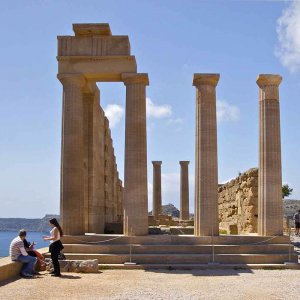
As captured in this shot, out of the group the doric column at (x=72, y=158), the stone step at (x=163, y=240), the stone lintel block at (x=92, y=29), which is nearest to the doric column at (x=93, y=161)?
the doric column at (x=72, y=158)

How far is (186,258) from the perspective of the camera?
19547mm

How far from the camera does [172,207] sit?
295 feet

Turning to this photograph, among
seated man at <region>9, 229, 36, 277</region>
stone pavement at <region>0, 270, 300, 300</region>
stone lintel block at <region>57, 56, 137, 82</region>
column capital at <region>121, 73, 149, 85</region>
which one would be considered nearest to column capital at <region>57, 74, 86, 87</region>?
stone lintel block at <region>57, 56, 137, 82</region>

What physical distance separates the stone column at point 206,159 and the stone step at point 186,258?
2.02 m

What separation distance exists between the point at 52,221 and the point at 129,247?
4.06m

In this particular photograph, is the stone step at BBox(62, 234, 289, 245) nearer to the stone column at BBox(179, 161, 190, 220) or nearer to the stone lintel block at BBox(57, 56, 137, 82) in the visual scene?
the stone lintel block at BBox(57, 56, 137, 82)

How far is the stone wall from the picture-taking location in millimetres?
28334

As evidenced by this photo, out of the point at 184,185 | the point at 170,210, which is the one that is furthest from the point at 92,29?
the point at 170,210

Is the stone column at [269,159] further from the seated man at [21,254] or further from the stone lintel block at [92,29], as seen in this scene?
the seated man at [21,254]

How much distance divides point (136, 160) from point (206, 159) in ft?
9.60

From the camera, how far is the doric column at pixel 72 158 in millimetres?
21875

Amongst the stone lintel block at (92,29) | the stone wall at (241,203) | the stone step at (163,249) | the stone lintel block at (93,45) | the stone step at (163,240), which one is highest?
the stone lintel block at (92,29)

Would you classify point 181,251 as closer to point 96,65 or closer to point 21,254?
point 21,254

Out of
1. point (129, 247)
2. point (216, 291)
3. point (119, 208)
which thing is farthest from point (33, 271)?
point (119, 208)
